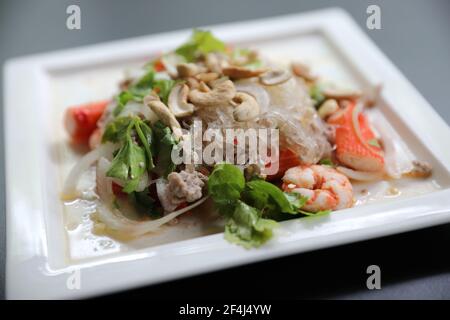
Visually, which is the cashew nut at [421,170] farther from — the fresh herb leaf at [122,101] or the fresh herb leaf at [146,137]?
the fresh herb leaf at [122,101]

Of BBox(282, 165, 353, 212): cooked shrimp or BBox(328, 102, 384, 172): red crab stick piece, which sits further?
BBox(328, 102, 384, 172): red crab stick piece

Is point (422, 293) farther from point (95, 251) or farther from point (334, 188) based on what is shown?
point (95, 251)

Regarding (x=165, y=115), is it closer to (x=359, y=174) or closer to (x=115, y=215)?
(x=115, y=215)

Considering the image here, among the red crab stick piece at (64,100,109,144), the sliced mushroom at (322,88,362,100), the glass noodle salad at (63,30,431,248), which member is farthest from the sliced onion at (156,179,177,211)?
the sliced mushroom at (322,88,362,100)

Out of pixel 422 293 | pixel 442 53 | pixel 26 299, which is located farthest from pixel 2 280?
pixel 442 53

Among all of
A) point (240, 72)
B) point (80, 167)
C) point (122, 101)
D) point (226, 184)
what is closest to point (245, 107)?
point (240, 72)

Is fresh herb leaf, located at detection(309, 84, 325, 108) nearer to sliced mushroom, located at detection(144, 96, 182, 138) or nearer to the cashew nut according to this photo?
the cashew nut

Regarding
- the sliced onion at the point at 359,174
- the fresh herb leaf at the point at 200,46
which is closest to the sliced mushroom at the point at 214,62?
the fresh herb leaf at the point at 200,46
